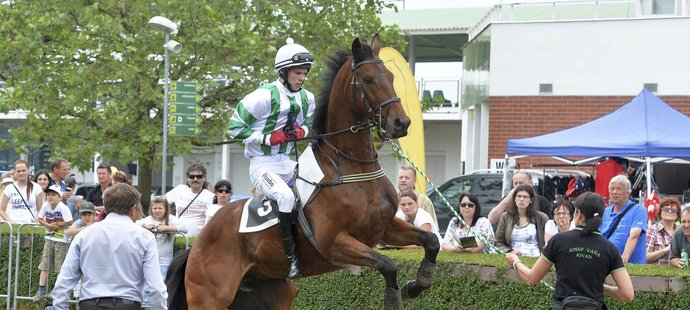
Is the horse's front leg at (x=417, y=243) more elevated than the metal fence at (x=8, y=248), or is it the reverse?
the horse's front leg at (x=417, y=243)

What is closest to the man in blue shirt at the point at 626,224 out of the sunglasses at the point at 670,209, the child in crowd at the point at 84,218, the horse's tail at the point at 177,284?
the sunglasses at the point at 670,209

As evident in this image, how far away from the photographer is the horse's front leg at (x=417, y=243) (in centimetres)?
691

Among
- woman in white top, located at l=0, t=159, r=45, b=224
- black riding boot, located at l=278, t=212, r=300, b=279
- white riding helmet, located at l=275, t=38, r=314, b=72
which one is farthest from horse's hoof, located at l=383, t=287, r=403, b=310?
woman in white top, located at l=0, t=159, r=45, b=224

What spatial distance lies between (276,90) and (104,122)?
1265 cm

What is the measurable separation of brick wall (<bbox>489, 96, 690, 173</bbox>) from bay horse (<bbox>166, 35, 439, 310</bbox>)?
15817mm

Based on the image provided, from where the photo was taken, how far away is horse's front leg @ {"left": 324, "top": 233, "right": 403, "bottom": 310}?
261 inches

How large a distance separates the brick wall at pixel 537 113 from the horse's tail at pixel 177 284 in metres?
15.5

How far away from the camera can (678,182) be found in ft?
56.5

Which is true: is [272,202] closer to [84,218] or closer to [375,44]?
[375,44]

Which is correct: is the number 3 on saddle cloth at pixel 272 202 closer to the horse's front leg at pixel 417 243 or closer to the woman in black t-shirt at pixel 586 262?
the horse's front leg at pixel 417 243

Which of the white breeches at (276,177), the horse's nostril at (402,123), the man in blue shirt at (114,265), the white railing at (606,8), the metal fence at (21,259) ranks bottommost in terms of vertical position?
the metal fence at (21,259)

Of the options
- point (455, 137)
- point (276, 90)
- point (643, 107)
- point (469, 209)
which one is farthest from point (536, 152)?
point (455, 137)

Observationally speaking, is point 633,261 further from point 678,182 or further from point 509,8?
point 509,8

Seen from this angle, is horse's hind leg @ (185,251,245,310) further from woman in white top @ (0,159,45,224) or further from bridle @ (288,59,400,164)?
woman in white top @ (0,159,45,224)
